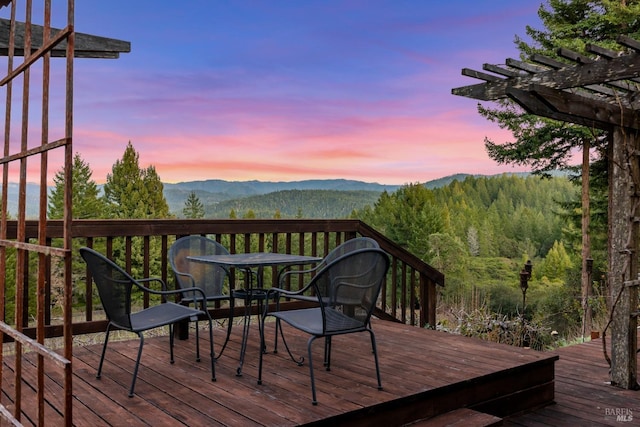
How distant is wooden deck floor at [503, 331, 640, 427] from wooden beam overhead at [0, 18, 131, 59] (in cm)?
357

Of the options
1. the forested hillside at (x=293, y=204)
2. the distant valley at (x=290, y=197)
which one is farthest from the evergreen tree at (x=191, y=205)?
the forested hillside at (x=293, y=204)

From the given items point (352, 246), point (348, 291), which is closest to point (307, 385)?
point (348, 291)

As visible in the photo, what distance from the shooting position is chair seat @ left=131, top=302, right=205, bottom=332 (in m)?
3.03

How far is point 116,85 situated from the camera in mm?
21062

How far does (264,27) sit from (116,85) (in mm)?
10656

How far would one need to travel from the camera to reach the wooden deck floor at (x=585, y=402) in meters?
3.44

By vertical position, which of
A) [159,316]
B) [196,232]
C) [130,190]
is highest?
[130,190]

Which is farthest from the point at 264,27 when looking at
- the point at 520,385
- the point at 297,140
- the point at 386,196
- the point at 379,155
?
the point at 520,385

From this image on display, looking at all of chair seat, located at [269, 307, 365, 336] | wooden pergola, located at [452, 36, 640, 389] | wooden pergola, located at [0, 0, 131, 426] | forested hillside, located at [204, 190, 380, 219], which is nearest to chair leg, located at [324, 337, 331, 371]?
chair seat, located at [269, 307, 365, 336]

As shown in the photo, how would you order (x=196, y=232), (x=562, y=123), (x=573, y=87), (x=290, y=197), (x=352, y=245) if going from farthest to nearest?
(x=290, y=197) < (x=562, y=123) < (x=196, y=232) < (x=352, y=245) < (x=573, y=87)

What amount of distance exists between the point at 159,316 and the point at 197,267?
3.15ft

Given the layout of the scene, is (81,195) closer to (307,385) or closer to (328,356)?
(328,356)

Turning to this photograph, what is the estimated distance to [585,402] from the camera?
3760 millimetres

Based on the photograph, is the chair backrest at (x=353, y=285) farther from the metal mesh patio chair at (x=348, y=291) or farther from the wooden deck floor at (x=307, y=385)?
the wooden deck floor at (x=307, y=385)
